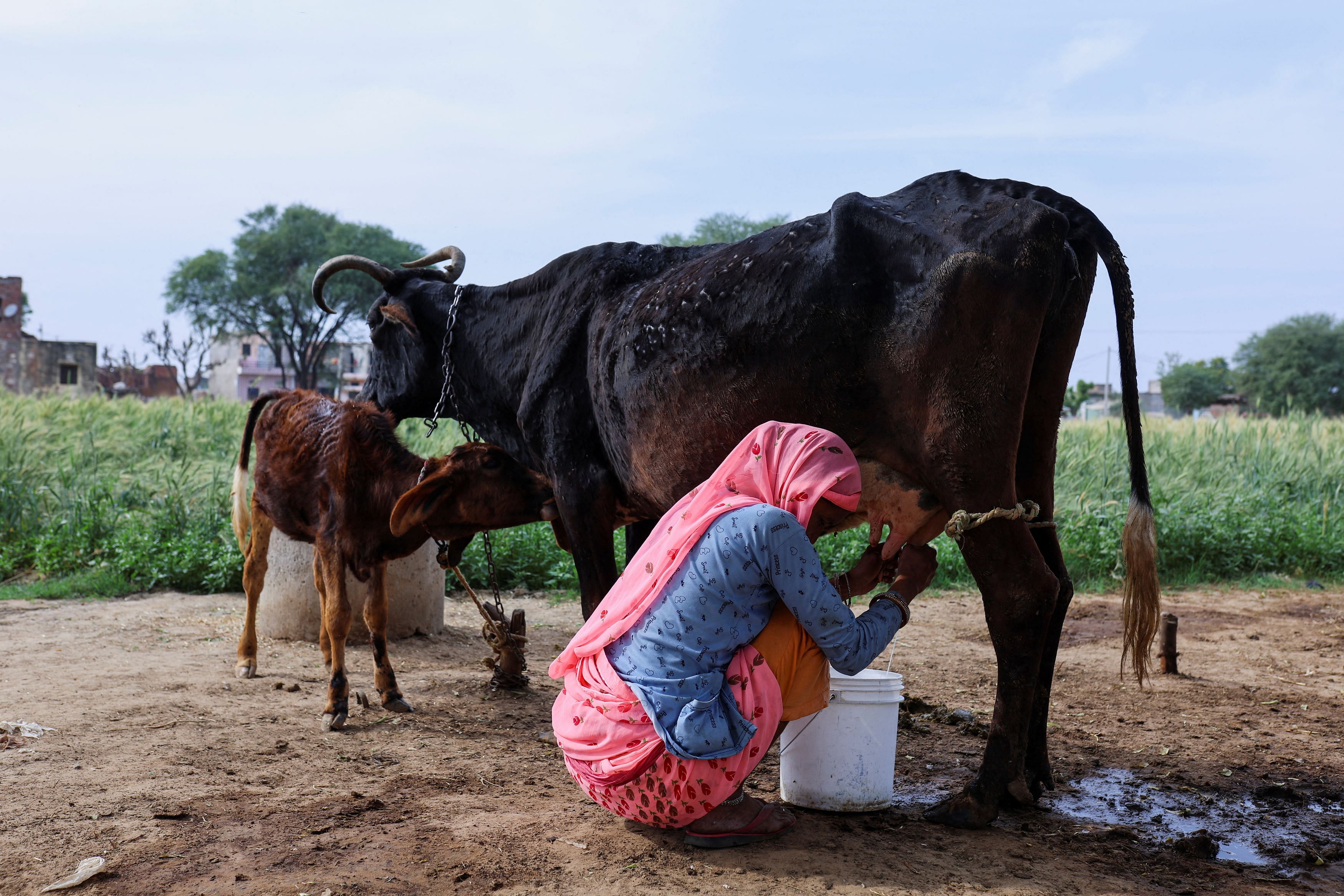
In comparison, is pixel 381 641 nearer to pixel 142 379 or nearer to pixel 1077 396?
pixel 1077 396

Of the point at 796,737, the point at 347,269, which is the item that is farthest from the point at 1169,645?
the point at 347,269

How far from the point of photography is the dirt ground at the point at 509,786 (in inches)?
119

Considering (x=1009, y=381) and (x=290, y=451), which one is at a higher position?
(x=1009, y=381)

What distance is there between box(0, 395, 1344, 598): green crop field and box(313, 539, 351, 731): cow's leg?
3.84 meters

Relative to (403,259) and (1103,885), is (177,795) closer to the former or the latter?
(1103,885)

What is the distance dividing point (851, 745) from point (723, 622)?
0.84 m

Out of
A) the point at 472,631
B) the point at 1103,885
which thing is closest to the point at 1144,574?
the point at 1103,885

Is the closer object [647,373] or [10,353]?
[647,373]

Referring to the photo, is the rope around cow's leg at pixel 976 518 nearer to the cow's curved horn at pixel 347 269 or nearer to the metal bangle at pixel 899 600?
the metal bangle at pixel 899 600

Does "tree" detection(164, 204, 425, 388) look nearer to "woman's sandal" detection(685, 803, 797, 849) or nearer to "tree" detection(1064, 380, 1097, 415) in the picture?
"tree" detection(1064, 380, 1097, 415)

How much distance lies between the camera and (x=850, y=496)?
3070 mm

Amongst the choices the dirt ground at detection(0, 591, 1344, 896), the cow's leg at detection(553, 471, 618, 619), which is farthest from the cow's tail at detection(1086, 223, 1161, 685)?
the cow's leg at detection(553, 471, 618, 619)

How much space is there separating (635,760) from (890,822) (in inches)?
40.7

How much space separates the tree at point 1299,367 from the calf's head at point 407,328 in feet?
131
